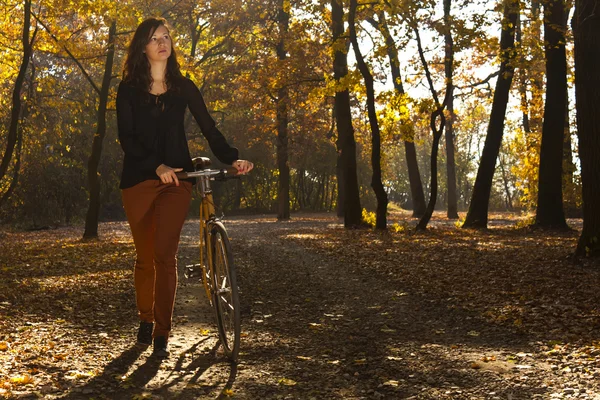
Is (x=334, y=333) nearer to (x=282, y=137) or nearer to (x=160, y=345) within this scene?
(x=160, y=345)

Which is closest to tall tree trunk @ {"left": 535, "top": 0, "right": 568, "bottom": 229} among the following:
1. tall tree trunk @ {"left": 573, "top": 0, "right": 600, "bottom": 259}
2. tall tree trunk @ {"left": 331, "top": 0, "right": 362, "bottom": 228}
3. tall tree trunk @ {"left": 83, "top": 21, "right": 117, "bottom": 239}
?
tall tree trunk @ {"left": 331, "top": 0, "right": 362, "bottom": 228}

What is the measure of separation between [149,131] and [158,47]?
618 mm

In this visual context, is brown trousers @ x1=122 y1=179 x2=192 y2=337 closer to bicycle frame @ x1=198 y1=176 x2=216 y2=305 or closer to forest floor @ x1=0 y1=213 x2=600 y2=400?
bicycle frame @ x1=198 y1=176 x2=216 y2=305

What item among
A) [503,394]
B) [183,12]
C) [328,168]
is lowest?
[503,394]

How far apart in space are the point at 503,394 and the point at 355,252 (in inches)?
392

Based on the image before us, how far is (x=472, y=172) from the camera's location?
8131cm

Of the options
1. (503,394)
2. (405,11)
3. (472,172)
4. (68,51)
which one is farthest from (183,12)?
(472,172)

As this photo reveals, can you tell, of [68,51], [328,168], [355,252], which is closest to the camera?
[355,252]

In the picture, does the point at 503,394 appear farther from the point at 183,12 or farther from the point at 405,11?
the point at 183,12

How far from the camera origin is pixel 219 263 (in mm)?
5484

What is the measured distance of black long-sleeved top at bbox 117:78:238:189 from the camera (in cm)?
537

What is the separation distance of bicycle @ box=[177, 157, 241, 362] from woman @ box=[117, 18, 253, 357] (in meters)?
0.12

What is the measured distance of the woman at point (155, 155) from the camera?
212 inches

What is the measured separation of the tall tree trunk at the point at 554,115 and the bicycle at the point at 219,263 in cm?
1470
